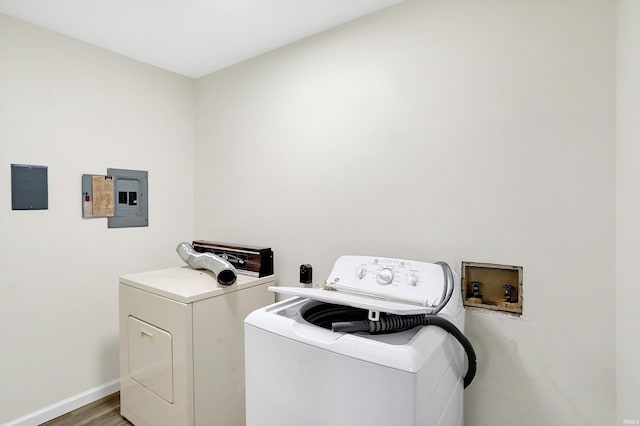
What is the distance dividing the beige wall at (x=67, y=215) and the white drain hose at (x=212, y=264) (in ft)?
1.68

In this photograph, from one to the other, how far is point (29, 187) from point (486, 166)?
2.52 metres

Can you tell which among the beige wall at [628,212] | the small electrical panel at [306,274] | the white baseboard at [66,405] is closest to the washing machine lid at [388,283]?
the small electrical panel at [306,274]

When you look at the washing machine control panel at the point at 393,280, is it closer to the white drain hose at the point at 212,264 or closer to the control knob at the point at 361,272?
the control knob at the point at 361,272

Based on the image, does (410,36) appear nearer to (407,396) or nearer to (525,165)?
(525,165)

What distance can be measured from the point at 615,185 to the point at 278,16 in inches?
70.3

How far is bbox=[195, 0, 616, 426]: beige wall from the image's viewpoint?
1.23 meters

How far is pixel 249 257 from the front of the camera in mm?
2109

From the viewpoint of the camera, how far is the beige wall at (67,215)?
1828 millimetres

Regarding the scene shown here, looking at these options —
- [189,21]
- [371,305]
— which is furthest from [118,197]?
[371,305]

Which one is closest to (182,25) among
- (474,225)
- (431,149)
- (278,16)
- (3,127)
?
(278,16)

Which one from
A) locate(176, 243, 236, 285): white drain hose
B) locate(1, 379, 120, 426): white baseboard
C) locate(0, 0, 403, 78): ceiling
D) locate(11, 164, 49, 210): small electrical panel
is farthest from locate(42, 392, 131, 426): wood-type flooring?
locate(0, 0, 403, 78): ceiling

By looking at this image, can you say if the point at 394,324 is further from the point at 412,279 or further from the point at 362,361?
the point at 412,279

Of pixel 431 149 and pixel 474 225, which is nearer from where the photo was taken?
pixel 474 225

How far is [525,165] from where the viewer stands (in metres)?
1.35
